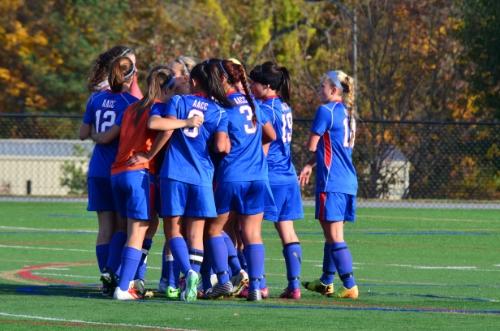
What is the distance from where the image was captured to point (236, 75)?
11430 mm

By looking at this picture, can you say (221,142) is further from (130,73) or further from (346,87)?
(346,87)

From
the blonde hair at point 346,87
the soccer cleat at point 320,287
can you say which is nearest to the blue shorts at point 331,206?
the blonde hair at point 346,87

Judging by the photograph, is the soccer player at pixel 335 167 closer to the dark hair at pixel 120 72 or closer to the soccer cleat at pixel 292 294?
the soccer cleat at pixel 292 294

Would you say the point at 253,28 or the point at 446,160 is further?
the point at 253,28

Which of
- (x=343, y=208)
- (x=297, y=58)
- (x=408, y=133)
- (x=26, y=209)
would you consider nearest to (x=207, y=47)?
(x=297, y=58)

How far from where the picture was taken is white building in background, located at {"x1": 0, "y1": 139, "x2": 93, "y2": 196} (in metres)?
33.5

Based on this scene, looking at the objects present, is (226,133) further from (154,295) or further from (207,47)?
(207,47)

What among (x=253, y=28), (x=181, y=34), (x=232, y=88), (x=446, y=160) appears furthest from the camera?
(x=181, y=34)

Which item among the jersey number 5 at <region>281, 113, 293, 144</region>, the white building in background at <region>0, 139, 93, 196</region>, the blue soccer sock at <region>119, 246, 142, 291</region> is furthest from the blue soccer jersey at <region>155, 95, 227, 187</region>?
the white building in background at <region>0, 139, 93, 196</region>

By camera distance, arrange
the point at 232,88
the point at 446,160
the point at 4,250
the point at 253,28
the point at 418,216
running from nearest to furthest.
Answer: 1. the point at 232,88
2. the point at 4,250
3. the point at 418,216
4. the point at 446,160
5. the point at 253,28

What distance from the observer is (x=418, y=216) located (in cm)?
2634

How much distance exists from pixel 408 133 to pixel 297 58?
921cm

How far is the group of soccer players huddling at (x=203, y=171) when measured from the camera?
11242 millimetres

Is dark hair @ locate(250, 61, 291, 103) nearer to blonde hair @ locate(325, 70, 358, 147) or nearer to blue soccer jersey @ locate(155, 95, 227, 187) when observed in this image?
blonde hair @ locate(325, 70, 358, 147)
